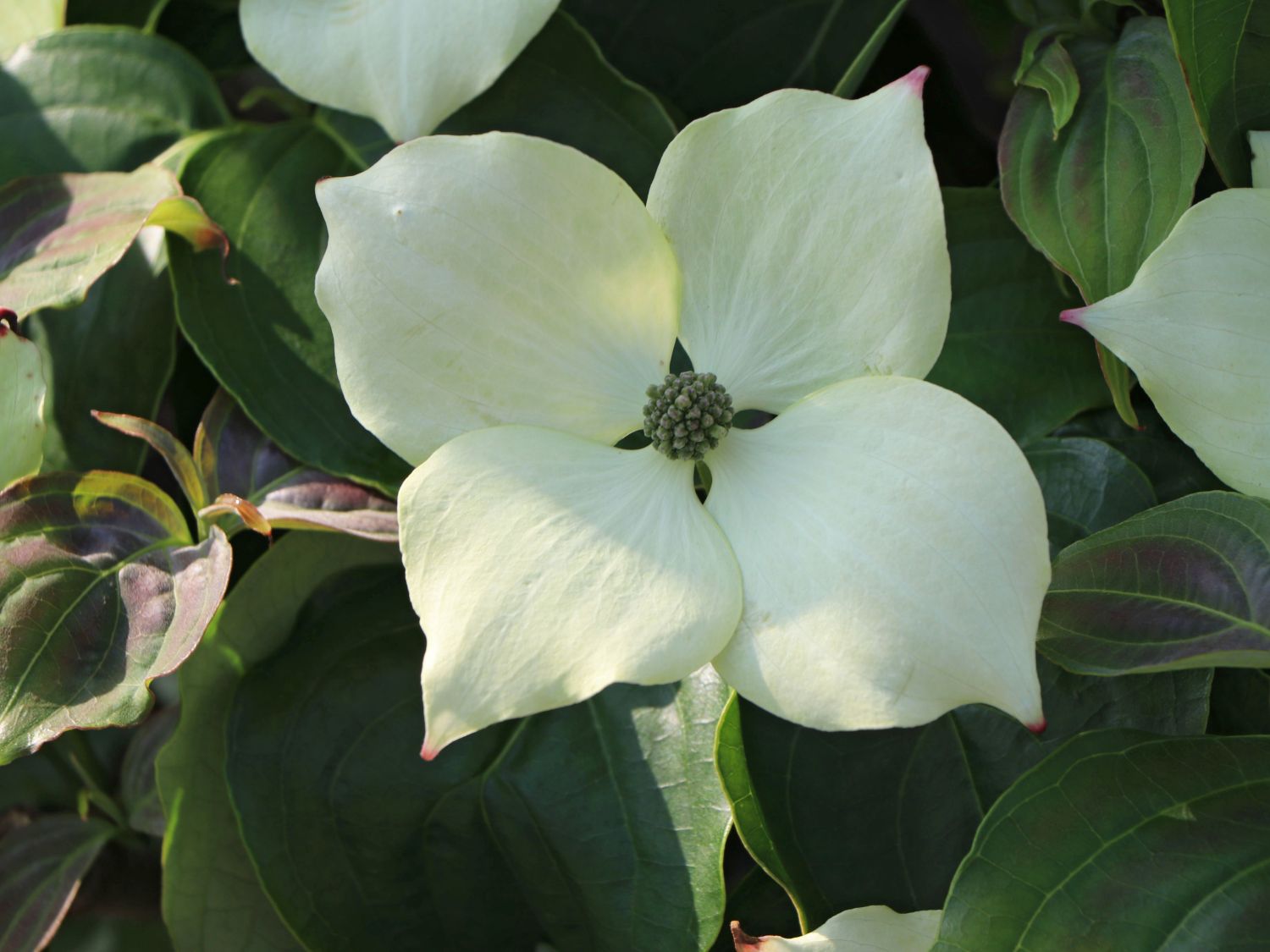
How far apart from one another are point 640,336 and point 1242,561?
21 centimetres

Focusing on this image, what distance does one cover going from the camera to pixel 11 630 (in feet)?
1.29

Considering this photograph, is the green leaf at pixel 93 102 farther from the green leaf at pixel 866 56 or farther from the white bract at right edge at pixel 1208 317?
the white bract at right edge at pixel 1208 317

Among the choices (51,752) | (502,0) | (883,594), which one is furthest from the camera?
(51,752)

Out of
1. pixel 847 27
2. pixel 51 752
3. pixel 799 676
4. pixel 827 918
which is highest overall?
pixel 847 27

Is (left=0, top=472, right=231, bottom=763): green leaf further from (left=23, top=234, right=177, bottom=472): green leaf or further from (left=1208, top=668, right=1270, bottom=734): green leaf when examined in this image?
(left=1208, top=668, right=1270, bottom=734): green leaf

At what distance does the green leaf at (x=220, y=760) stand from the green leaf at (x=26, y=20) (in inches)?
11.1

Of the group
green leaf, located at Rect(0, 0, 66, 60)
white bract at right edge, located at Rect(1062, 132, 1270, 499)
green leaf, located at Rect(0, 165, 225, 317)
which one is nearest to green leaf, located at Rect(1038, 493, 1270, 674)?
white bract at right edge, located at Rect(1062, 132, 1270, 499)

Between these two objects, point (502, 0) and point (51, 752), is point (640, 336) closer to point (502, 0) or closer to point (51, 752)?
point (502, 0)

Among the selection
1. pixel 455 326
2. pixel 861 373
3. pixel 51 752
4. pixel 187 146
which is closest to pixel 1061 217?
pixel 861 373

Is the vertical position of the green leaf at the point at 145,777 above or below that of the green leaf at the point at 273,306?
below

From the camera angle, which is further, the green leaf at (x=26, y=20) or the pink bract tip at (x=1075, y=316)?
the green leaf at (x=26, y=20)

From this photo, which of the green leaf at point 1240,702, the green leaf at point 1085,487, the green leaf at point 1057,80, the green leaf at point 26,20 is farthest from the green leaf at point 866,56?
the green leaf at point 26,20

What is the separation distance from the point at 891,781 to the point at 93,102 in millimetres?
466

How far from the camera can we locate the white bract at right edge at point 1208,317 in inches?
13.7
